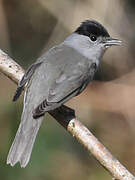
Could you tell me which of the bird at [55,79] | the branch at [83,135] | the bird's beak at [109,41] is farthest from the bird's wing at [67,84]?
the bird's beak at [109,41]

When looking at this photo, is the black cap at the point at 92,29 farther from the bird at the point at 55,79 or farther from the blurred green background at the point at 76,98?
the blurred green background at the point at 76,98

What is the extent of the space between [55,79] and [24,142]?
690mm

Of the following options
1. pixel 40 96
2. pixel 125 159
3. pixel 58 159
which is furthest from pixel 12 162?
pixel 125 159

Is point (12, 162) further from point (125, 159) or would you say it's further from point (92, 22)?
point (125, 159)

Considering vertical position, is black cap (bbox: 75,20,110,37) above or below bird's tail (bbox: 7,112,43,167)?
below

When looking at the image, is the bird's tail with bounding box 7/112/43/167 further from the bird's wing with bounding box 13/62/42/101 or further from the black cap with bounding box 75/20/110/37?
the black cap with bounding box 75/20/110/37

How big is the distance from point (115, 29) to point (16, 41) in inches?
59.3

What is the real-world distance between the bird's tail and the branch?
22 cm

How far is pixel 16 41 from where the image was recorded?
8344mm

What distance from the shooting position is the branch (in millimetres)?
3980

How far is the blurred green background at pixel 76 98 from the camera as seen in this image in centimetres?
659

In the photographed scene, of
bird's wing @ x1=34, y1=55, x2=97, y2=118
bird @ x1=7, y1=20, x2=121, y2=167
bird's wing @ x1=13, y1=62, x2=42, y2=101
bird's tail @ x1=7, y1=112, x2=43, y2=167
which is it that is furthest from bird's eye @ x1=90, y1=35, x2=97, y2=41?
bird's tail @ x1=7, y1=112, x2=43, y2=167

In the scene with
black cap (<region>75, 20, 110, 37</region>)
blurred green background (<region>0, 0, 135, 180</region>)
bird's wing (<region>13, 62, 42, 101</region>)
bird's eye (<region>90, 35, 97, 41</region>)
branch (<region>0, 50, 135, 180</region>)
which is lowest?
blurred green background (<region>0, 0, 135, 180</region>)

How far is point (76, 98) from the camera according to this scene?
747 centimetres
